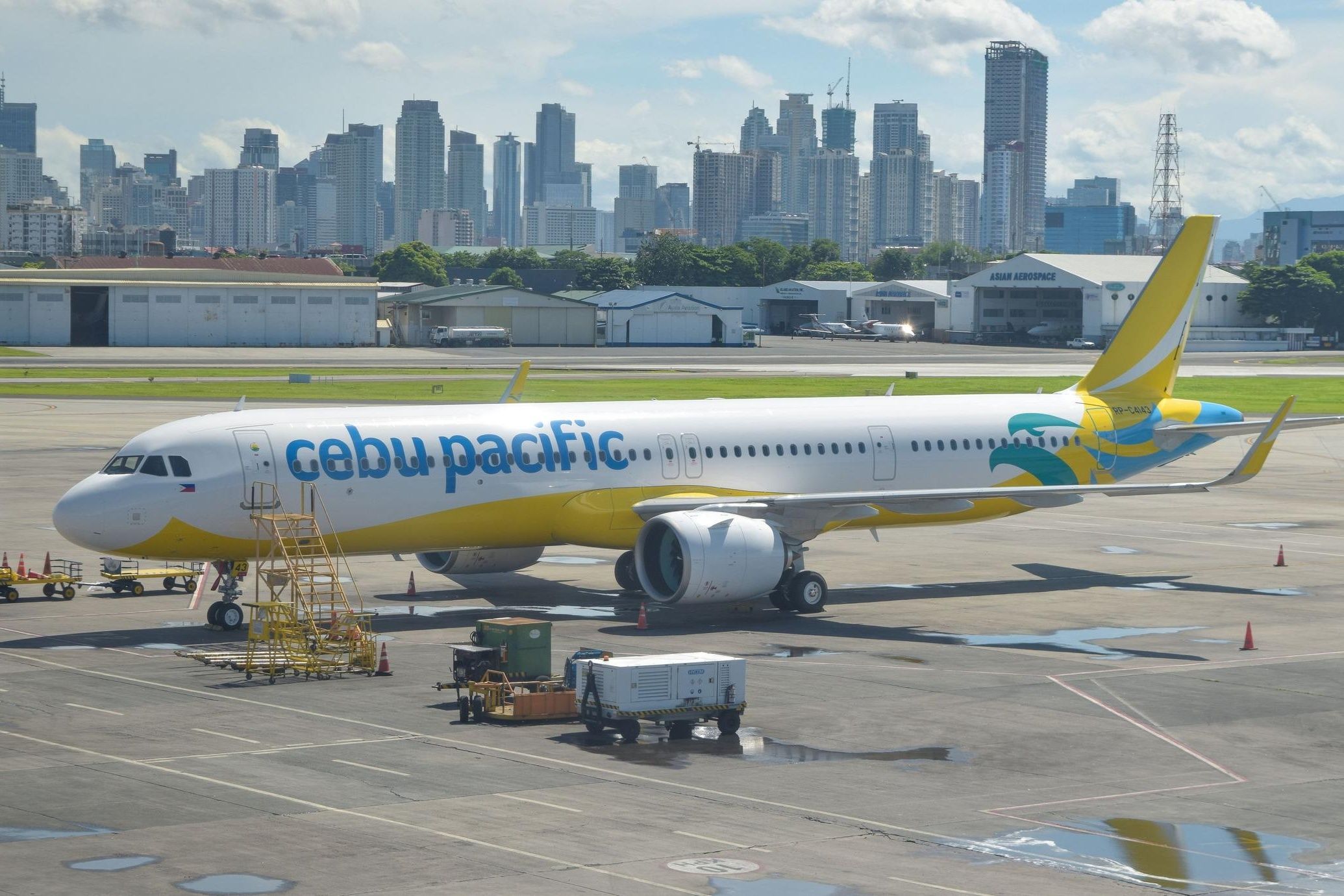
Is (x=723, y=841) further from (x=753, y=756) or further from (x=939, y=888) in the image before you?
(x=753, y=756)

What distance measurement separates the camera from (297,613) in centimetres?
3791

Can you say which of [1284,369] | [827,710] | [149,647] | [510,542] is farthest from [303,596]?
[1284,369]

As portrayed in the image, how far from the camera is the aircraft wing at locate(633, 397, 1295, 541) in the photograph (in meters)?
41.3

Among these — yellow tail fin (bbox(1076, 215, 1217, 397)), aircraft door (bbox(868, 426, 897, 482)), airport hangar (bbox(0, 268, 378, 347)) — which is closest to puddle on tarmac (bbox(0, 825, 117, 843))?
aircraft door (bbox(868, 426, 897, 482))

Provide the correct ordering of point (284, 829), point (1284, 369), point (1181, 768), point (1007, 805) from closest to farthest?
1. point (284, 829)
2. point (1007, 805)
3. point (1181, 768)
4. point (1284, 369)

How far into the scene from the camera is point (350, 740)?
28203 millimetres

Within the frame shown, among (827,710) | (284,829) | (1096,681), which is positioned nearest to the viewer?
(284,829)

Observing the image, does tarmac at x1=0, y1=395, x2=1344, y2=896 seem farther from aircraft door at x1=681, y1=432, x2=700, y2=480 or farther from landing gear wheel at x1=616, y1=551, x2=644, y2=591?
aircraft door at x1=681, y1=432, x2=700, y2=480

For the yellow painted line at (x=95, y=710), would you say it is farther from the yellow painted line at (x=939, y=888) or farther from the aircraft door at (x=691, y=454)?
the aircraft door at (x=691, y=454)

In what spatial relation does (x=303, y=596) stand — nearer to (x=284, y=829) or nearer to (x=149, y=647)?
(x=149, y=647)

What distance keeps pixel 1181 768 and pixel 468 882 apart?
12.0m

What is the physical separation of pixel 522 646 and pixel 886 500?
12.8 meters

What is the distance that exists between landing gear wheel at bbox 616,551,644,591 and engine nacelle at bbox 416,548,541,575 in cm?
206

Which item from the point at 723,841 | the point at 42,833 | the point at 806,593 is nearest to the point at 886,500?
the point at 806,593
